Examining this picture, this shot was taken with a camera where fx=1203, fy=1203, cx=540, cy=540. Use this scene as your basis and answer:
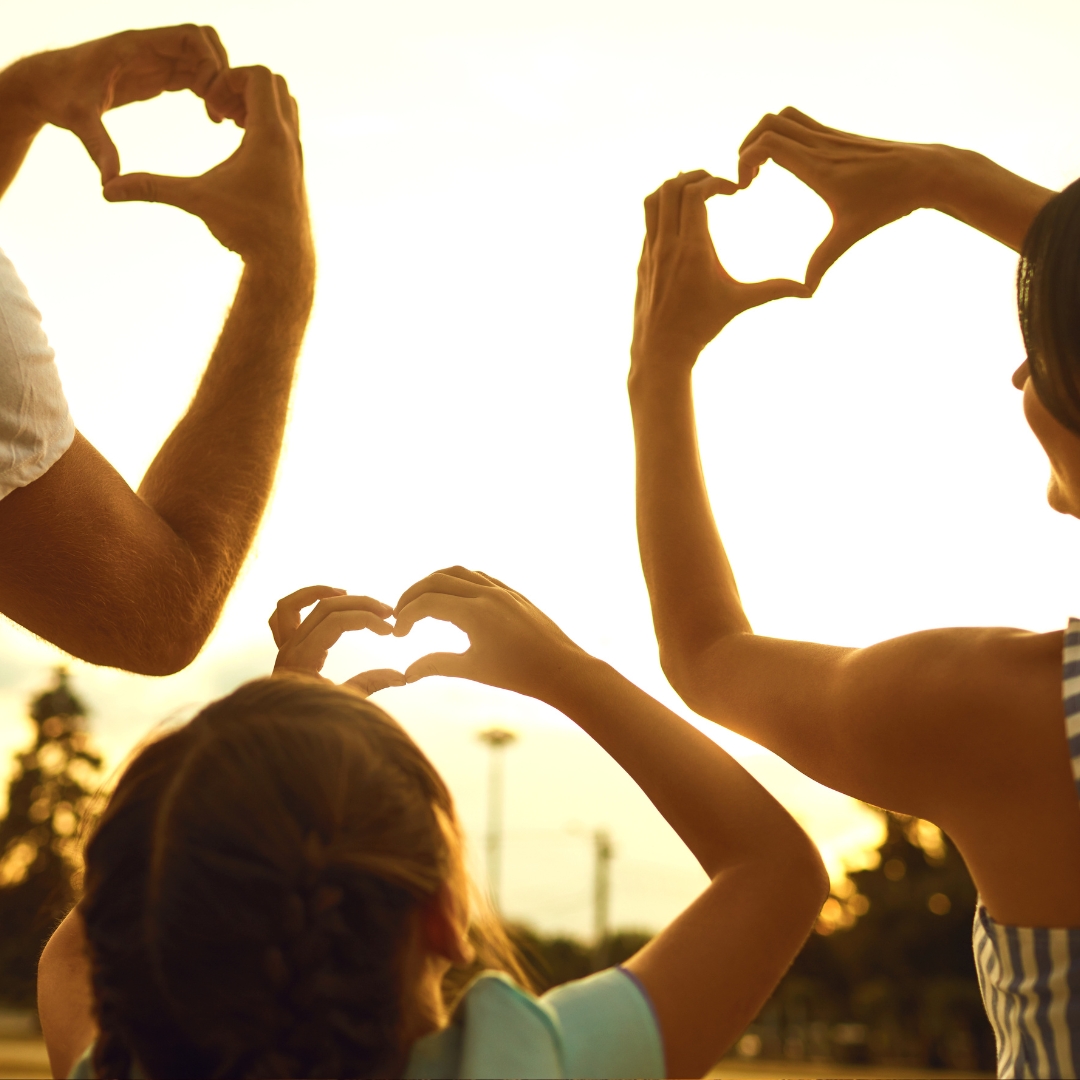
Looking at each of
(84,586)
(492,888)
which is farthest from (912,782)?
(84,586)

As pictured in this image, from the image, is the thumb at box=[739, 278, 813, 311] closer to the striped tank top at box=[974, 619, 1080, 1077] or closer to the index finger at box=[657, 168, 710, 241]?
the index finger at box=[657, 168, 710, 241]

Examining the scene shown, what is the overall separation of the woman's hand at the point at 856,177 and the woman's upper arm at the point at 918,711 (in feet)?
2.22

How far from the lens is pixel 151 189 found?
2.17 metres

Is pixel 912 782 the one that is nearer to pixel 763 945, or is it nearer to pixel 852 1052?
pixel 763 945

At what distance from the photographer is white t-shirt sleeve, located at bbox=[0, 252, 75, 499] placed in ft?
6.18

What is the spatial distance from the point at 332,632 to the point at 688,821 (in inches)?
24.2

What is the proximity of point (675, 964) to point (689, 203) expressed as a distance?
1285 millimetres

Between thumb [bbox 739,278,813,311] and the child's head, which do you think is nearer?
the child's head

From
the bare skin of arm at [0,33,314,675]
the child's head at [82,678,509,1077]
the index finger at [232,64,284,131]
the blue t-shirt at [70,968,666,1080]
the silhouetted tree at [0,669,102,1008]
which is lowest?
the silhouetted tree at [0,669,102,1008]

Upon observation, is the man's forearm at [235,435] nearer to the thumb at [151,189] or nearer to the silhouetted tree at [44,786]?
the thumb at [151,189]

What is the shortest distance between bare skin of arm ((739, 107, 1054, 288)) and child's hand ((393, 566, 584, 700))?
2.35ft

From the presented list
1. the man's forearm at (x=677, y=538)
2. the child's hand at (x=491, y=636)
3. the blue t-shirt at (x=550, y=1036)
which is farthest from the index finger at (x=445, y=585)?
the blue t-shirt at (x=550, y=1036)

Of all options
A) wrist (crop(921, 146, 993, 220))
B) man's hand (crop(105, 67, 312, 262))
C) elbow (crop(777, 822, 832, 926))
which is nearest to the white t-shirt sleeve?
man's hand (crop(105, 67, 312, 262))

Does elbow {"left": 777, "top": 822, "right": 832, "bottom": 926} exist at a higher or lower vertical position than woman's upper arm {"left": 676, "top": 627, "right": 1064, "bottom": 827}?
lower
